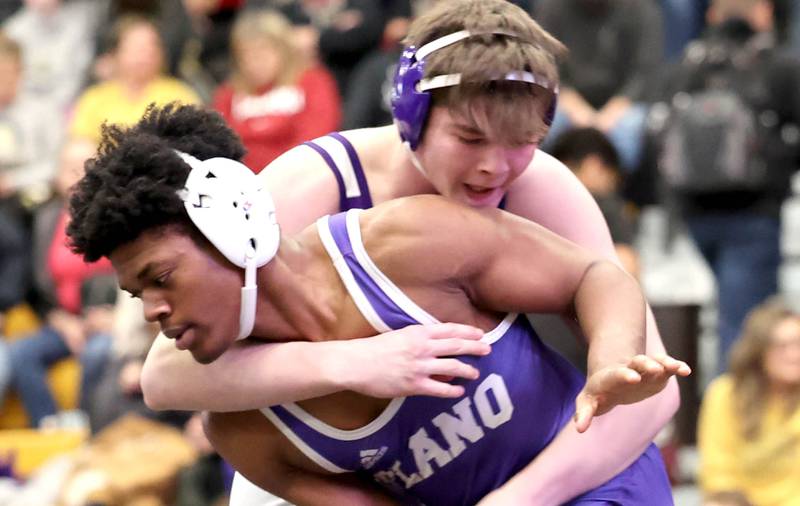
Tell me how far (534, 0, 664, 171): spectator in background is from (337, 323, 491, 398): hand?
4.07 meters

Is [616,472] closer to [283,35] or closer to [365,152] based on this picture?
[365,152]

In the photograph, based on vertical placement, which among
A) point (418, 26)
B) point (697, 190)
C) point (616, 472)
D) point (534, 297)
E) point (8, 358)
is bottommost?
point (8, 358)

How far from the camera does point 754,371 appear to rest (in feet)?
18.1

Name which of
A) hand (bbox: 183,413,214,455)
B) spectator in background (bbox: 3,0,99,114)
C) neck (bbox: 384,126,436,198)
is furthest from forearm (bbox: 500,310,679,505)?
spectator in background (bbox: 3,0,99,114)

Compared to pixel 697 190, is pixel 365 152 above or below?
above

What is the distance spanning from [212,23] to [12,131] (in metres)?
1.32

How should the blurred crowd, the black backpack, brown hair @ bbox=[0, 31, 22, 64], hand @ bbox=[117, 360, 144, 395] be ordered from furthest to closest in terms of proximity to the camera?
brown hair @ bbox=[0, 31, 22, 64], hand @ bbox=[117, 360, 144, 395], the black backpack, the blurred crowd

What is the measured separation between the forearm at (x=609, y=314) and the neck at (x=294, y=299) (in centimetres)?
43

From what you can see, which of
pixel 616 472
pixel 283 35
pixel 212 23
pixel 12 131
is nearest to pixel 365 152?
pixel 616 472

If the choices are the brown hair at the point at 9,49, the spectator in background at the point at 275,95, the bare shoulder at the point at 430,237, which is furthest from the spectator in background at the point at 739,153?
the bare shoulder at the point at 430,237

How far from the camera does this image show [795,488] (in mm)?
5328

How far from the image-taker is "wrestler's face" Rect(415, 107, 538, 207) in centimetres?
279

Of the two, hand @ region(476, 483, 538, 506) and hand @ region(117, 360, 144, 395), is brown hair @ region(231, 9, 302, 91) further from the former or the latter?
hand @ region(476, 483, 538, 506)

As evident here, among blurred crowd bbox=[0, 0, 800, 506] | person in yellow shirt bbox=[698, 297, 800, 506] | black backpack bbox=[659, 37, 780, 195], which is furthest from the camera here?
black backpack bbox=[659, 37, 780, 195]
